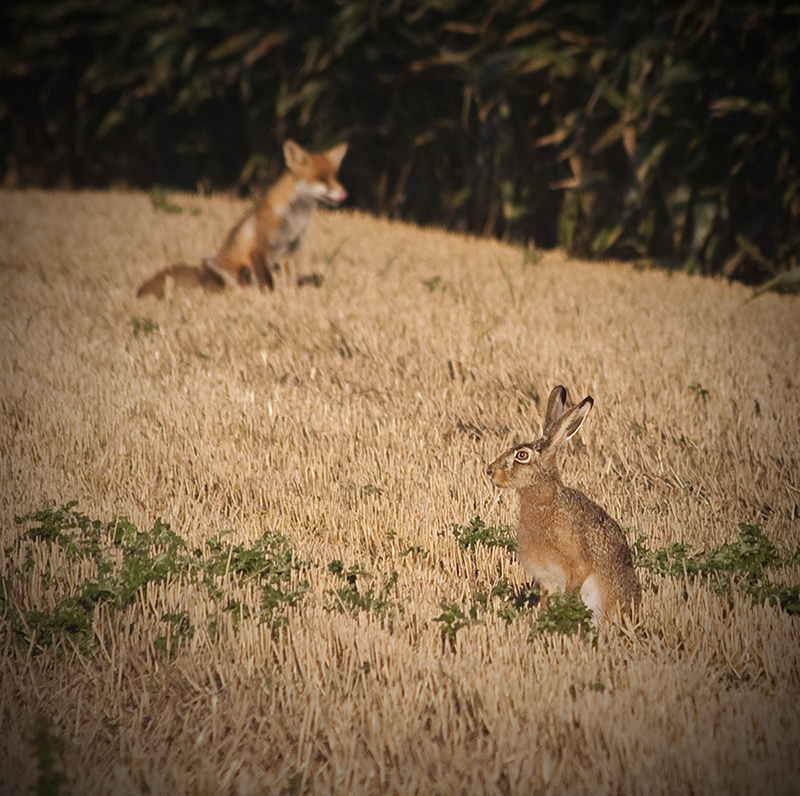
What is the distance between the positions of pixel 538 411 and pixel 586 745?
327 centimetres

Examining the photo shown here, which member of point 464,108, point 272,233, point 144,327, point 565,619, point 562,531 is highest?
point 464,108

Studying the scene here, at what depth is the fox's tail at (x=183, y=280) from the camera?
8531 mm

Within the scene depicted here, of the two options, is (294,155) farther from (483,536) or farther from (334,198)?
(483,536)

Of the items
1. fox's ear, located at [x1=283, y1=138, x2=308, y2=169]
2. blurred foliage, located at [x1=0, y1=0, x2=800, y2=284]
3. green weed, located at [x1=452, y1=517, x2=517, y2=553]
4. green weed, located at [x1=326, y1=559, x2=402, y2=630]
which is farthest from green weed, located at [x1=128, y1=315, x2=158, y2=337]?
blurred foliage, located at [x1=0, y1=0, x2=800, y2=284]

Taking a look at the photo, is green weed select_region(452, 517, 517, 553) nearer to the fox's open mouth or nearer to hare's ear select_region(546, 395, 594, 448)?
hare's ear select_region(546, 395, 594, 448)

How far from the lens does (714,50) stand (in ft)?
34.5

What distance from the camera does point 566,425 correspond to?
394 cm

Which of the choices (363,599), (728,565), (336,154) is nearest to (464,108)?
(336,154)

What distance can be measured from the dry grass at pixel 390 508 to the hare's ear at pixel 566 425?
25.5 inches

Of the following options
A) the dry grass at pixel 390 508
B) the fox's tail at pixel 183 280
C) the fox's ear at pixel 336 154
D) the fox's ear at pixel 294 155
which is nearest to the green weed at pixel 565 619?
the dry grass at pixel 390 508

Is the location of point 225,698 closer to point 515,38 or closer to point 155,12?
point 515,38

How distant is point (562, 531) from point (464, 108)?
954 centimetres

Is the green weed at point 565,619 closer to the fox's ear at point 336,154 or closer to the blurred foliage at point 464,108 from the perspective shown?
the fox's ear at point 336,154

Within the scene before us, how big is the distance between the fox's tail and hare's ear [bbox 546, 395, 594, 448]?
5532 mm
